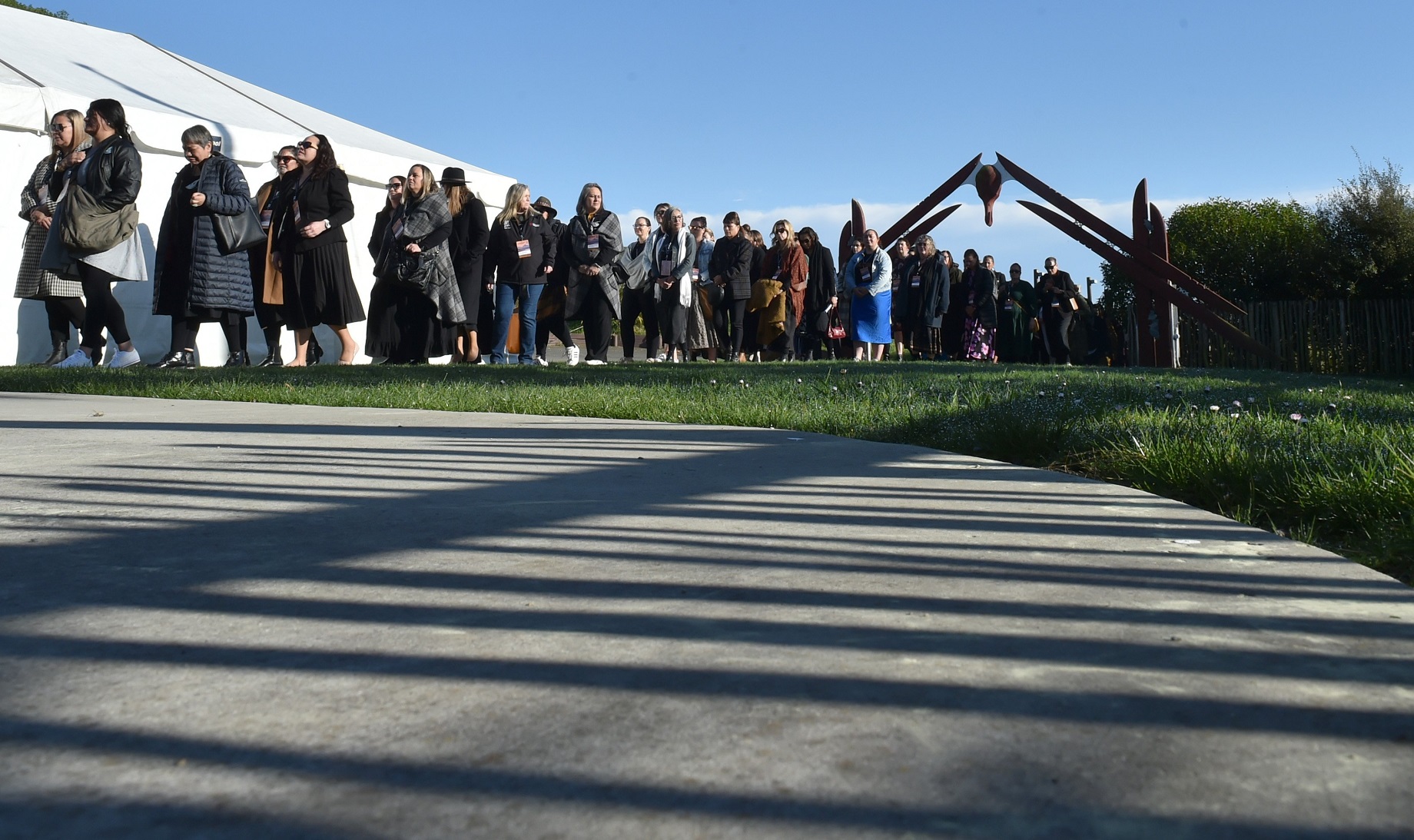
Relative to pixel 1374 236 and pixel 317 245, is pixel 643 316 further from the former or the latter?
pixel 1374 236

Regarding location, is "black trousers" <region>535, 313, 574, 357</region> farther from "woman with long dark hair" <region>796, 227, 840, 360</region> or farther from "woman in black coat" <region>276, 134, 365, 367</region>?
"woman with long dark hair" <region>796, 227, 840, 360</region>

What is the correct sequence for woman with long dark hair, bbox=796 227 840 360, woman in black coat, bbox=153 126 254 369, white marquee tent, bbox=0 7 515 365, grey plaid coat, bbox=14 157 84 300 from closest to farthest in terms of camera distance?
woman in black coat, bbox=153 126 254 369 < grey plaid coat, bbox=14 157 84 300 < white marquee tent, bbox=0 7 515 365 < woman with long dark hair, bbox=796 227 840 360

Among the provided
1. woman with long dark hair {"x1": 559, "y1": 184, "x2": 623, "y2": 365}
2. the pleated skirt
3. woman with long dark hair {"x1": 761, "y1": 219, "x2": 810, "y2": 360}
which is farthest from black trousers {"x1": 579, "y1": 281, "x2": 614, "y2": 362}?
woman with long dark hair {"x1": 761, "y1": 219, "x2": 810, "y2": 360}

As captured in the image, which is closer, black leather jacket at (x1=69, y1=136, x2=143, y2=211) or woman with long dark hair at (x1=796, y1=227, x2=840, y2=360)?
black leather jacket at (x1=69, y1=136, x2=143, y2=211)

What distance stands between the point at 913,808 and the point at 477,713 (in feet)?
1.76

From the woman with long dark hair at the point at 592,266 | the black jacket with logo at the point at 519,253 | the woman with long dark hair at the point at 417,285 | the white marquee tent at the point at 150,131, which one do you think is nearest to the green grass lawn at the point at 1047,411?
the woman with long dark hair at the point at 417,285

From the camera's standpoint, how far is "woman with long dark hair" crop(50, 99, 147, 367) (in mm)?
8219

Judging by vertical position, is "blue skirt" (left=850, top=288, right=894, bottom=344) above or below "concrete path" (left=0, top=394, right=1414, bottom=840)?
above

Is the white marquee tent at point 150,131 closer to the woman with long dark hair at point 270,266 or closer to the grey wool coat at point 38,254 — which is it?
the grey wool coat at point 38,254

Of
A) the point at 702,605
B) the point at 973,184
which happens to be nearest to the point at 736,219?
the point at 973,184

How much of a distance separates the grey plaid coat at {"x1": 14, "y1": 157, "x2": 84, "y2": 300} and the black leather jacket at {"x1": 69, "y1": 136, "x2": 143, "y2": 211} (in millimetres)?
780

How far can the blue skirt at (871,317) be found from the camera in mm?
13453

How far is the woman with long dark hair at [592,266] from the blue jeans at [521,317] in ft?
1.18

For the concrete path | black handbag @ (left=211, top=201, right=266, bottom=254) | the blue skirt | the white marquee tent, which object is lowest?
the concrete path
